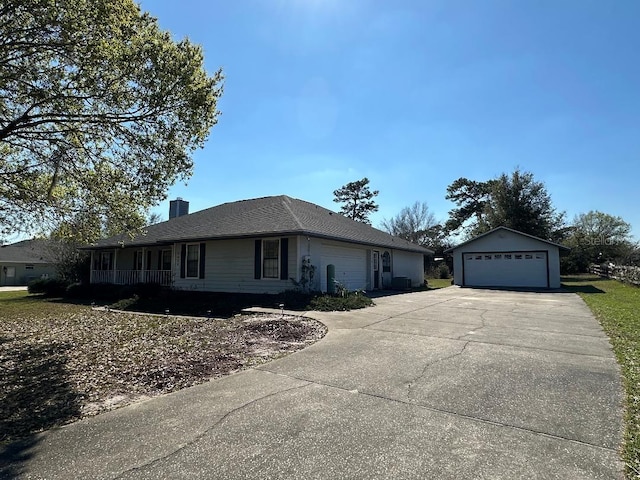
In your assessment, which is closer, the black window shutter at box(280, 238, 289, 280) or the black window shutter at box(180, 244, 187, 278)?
the black window shutter at box(280, 238, 289, 280)

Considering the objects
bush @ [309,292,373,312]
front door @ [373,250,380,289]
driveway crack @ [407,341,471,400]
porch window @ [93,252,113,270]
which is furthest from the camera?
porch window @ [93,252,113,270]

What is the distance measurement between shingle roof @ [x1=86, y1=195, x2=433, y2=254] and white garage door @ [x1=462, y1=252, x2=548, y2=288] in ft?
26.0

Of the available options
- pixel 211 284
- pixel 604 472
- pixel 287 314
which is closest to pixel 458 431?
pixel 604 472

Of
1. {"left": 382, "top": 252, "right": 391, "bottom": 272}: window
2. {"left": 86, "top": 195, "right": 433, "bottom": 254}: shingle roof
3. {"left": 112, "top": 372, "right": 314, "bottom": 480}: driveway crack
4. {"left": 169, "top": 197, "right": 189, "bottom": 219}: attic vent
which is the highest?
{"left": 169, "top": 197, "right": 189, "bottom": 219}: attic vent

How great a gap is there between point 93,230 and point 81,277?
51.6 feet

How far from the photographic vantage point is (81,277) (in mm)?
22984

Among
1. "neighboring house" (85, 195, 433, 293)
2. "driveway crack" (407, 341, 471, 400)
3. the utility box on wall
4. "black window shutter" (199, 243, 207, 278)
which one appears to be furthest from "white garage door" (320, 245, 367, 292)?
"driveway crack" (407, 341, 471, 400)

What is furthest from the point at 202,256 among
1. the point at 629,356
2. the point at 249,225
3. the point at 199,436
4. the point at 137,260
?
the point at 629,356

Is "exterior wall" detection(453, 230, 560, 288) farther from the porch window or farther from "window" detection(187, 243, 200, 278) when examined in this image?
the porch window

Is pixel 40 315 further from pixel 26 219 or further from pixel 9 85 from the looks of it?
pixel 9 85

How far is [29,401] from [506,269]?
25.7m

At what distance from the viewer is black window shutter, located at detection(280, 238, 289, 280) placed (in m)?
14.2

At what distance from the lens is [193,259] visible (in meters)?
17.0

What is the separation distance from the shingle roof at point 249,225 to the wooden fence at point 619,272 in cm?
1499
